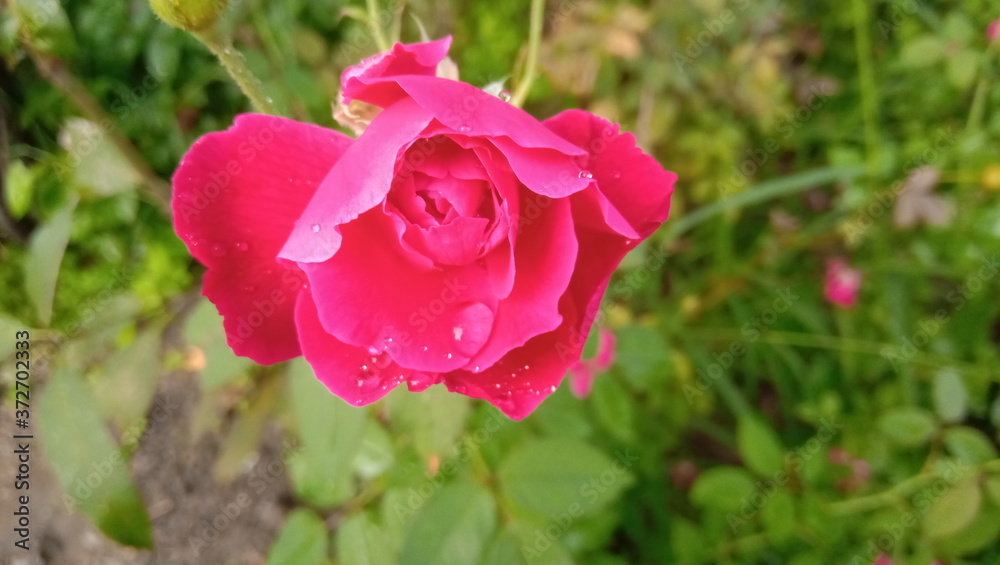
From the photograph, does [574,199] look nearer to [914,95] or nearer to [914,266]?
[914,266]

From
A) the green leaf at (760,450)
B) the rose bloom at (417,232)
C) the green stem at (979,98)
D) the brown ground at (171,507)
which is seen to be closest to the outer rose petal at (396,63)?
the rose bloom at (417,232)

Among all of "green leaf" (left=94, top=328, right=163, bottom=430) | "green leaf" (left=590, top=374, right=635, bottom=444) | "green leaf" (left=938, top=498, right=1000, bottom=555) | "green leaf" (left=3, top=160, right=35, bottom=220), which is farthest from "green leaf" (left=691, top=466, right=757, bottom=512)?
"green leaf" (left=3, top=160, right=35, bottom=220)

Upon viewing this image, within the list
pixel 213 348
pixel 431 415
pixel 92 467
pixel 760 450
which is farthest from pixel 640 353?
pixel 92 467

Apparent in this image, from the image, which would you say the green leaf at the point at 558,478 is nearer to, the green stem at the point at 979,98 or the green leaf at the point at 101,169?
the green leaf at the point at 101,169

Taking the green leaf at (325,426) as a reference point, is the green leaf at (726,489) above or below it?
below

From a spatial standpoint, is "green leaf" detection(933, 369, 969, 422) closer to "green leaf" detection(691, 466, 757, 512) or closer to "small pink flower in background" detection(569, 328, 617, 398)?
"green leaf" detection(691, 466, 757, 512)

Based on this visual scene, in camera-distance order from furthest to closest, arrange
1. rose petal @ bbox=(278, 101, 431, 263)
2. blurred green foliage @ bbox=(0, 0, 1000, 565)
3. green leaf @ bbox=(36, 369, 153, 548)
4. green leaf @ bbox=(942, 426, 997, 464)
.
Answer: green leaf @ bbox=(942, 426, 997, 464), blurred green foliage @ bbox=(0, 0, 1000, 565), green leaf @ bbox=(36, 369, 153, 548), rose petal @ bbox=(278, 101, 431, 263)
